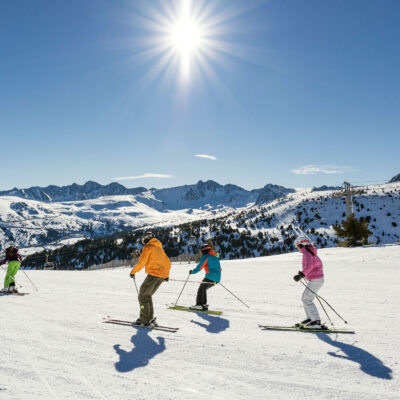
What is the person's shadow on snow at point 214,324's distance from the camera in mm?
6848

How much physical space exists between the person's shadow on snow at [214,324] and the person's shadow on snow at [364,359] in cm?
221

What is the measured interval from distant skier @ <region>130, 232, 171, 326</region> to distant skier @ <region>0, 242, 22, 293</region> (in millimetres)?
7107

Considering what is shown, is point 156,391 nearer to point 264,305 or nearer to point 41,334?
point 41,334

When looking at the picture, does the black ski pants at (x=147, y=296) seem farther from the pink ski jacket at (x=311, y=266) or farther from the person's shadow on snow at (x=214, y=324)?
the pink ski jacket at (x=311, y=266)

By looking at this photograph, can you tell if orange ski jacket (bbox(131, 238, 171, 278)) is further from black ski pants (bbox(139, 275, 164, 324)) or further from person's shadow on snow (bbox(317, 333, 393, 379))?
person's shadow on snow (bbox(317, 333, 393, 379))

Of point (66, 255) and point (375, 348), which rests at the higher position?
point (375, 348)

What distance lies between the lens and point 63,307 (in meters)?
A: 8.93

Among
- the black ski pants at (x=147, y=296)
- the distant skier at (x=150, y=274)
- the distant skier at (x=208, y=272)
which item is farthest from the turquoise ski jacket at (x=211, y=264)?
the black ski pants at (x=147, y=296)

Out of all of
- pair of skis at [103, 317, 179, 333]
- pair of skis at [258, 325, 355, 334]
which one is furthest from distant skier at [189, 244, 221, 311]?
pair of skis at [258, 325, 355, 334]

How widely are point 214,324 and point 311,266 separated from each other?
2.74 m

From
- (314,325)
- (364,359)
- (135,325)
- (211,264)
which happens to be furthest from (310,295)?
(135,325)

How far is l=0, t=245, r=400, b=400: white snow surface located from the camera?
408cm

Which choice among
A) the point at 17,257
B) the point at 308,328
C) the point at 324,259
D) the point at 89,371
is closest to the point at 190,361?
the point at 89,371

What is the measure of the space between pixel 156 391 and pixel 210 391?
74 centimetres
